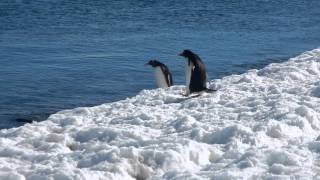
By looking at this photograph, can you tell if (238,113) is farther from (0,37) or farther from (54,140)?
(0,37)

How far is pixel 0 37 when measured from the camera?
2927cm

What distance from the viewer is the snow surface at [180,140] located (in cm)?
909

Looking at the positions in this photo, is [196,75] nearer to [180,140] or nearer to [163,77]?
[163,77]

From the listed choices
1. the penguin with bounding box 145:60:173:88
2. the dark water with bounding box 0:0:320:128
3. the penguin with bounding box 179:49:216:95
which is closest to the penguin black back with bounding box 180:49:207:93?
the penguin with bounding box 179:49:216:95

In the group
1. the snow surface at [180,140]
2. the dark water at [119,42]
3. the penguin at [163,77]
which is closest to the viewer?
the snow surface at [180,140]

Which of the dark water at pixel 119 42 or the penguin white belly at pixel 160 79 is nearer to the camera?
the penguin white belly at pixel 160 79

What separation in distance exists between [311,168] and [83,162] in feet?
9.71

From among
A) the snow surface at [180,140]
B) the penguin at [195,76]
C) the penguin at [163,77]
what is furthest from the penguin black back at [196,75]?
the penguin at [163,77]

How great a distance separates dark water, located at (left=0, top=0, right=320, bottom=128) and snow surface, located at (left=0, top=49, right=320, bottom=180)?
4.40 metres

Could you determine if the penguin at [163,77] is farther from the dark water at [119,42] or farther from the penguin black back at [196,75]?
the penguin black back at [196,75]

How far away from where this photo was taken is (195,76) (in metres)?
16.6

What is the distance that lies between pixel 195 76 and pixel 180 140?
6.34 meters

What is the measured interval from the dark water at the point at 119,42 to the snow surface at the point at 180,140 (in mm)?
4402

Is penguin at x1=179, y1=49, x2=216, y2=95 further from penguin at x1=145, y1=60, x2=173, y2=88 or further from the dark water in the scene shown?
the dark water
